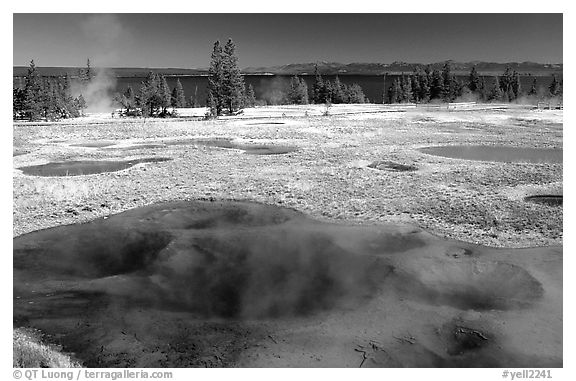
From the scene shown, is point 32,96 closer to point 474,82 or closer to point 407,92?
point 407,92

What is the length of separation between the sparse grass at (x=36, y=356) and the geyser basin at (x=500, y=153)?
3531cm

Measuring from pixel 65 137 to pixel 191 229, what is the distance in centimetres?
3709

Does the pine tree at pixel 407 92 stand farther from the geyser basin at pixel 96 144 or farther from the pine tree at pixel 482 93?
the geyser basin at pixel 96 144

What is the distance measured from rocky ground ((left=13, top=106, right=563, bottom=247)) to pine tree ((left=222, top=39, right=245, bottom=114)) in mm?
36896

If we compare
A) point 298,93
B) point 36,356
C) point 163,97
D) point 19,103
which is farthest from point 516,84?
point 36,356

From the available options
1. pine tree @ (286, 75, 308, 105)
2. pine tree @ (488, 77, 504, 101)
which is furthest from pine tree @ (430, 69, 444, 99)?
pine tree @ (286, 75, 308, 105)

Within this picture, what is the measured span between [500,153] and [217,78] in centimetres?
5912

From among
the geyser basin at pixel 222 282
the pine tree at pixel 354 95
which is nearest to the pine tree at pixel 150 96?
the geyser basin at pixel 222 282

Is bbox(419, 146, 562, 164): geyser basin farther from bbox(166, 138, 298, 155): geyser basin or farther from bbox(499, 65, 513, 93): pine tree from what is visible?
bbox(499, 65, 513, 93): pine tree

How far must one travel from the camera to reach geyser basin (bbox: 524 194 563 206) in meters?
25.0

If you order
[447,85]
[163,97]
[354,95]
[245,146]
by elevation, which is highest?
[447,85]

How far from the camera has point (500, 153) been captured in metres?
43.2

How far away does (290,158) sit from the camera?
39.0m

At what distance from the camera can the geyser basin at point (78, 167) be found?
32031 mm
